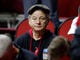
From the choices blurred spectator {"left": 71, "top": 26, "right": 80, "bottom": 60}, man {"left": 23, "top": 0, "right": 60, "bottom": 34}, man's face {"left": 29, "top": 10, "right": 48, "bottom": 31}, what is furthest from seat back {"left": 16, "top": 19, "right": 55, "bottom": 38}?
blurred spectator {"left": 71, "top": 26, "right": 80, "bottom": 60}

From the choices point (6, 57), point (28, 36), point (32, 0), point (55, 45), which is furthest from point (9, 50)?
point (32, 0)

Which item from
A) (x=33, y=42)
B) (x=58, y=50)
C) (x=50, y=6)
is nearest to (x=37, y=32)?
(x=33, y=42)

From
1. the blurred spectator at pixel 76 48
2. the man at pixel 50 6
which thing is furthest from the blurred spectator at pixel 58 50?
the man at pixel 50 6

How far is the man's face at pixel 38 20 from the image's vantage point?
97.0 inches

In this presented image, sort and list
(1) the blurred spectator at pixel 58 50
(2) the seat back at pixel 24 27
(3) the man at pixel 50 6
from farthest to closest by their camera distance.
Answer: (3) the man at pixel 50 6 → (2) the seat back at pixel 24 27 → (1) the blurred spectator at pixel 58 50

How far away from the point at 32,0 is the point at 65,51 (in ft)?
6.22

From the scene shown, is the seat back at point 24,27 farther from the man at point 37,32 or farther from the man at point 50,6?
the man at point 37,32

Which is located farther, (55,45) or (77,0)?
(77,0)

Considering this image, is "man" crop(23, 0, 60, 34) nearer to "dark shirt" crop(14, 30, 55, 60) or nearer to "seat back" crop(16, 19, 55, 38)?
"seat back" crop(16, 19, 55, 38)

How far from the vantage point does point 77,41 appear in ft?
5.00

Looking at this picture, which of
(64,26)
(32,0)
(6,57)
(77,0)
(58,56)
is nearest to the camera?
(58,56)

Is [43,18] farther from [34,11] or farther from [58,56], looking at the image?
[58,56]

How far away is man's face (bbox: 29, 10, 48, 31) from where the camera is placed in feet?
8.09

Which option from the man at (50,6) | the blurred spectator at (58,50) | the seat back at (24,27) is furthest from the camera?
the man at (50,6)
